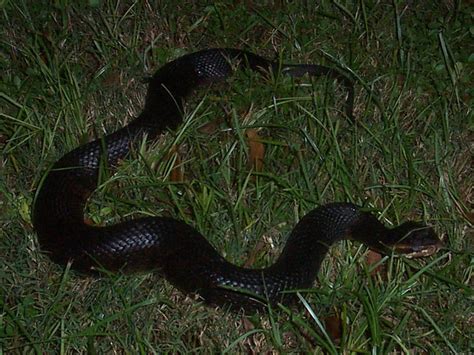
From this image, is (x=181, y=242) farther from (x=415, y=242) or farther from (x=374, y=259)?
(x=415, y=242)

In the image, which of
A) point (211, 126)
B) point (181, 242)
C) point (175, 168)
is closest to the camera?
point (181, 242)

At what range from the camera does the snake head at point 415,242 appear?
434cm

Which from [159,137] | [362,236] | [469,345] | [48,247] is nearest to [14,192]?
[48,247]

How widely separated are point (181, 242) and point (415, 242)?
1166mm

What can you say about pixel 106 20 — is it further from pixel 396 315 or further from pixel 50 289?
pixel 396 315

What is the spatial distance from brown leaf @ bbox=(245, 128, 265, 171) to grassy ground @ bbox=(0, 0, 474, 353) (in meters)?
0.03

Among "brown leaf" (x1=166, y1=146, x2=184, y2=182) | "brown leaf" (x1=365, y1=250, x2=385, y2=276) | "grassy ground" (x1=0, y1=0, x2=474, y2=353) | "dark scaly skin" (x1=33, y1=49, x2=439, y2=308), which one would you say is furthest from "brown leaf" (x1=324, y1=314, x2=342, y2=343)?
"brown leaf" (x1=166, y1=146, x2=184, y2=182)

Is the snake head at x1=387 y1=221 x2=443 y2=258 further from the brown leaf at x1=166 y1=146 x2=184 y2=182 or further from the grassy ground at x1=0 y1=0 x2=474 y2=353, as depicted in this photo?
the brown leaf at x1=166 y1=146 x2=184 y2=182

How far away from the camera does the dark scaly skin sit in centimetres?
413

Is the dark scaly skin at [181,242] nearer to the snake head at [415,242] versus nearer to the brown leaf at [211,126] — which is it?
the snake head at [415,242]

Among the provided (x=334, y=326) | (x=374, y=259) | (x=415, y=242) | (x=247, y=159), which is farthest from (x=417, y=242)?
(x=247, y=159)

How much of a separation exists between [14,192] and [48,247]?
1.62ft

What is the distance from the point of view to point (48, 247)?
14.2ft

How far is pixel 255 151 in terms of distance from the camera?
482 cm
